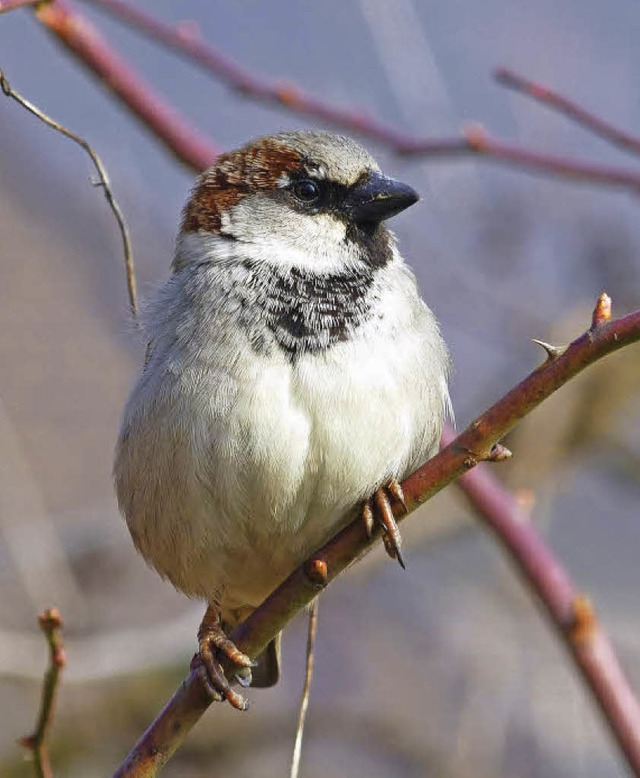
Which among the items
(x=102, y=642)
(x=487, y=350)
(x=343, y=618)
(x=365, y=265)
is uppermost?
(x=365, y=265)

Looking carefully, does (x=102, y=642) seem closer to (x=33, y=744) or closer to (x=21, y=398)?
(x=33, y=744)

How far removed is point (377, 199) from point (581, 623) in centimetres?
118

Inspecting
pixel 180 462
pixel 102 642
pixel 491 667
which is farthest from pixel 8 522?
pixel 180 462

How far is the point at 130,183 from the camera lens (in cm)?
592

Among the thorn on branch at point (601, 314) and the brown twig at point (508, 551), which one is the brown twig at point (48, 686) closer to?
the brown twig at point (508, 551)

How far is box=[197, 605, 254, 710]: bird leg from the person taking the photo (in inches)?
118

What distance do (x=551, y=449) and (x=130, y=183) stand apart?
7.63ft

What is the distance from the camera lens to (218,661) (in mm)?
3143

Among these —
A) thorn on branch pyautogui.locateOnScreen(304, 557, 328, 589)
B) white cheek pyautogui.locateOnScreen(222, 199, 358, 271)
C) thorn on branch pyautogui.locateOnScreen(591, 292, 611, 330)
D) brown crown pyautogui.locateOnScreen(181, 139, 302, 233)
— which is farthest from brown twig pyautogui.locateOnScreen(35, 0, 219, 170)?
thorn on branch pyautogui.locateOnScreen(591, 292, 611, 330)

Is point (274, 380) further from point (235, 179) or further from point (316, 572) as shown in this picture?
point (235, 179)

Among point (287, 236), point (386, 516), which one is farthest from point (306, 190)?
point (386, 516)

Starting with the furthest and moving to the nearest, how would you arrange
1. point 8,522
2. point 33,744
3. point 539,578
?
point 8,522
point 539,578
point 33,744

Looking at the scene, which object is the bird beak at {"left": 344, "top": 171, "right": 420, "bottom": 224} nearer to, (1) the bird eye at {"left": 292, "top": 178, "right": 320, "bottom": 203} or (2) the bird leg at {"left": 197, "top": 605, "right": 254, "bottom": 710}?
(1) the bird eye at {"left": 292, "top": 178, "right": 320, "bottom": 203}

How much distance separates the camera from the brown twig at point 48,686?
257 cm
